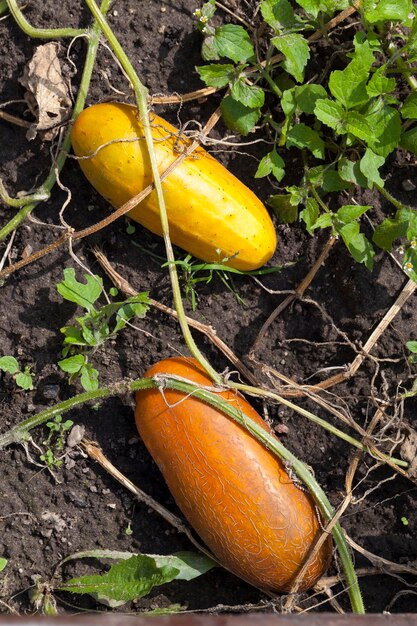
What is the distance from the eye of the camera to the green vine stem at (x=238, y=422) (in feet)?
7.47

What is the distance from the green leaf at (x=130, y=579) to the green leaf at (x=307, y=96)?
1476 mm

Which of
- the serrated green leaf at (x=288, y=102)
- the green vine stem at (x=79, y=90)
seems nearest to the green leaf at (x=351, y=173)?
the serrated green leaf at (x=288, y=102)

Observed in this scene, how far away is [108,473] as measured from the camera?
2.57 metres

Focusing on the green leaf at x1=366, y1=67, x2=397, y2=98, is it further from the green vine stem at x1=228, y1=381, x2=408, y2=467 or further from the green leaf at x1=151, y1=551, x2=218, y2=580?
the green leaf at x1=151, y1=551, x2=218, y2=580

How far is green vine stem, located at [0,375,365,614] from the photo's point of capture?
7.47ft

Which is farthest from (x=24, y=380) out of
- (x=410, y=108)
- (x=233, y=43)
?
(x=410, y=108)

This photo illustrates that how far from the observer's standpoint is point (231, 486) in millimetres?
2234

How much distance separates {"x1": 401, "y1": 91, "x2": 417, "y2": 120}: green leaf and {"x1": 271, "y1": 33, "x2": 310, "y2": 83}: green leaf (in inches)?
12.9

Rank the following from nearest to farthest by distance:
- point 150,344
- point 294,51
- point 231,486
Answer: point 231,486, point 294,51, point 150,344

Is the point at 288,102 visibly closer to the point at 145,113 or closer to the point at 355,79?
the point at 355,79

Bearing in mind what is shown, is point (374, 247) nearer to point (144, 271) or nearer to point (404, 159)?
point (404, 159)

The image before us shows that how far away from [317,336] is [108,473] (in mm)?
833

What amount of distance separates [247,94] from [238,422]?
3.33ft

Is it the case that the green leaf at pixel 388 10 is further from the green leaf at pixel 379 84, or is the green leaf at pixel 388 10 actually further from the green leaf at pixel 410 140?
the green leaf at pixel 410 140
